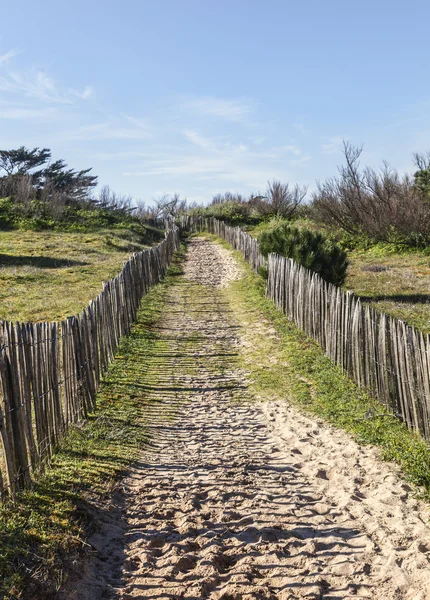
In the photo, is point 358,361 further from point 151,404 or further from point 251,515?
point 251,515

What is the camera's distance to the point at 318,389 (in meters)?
7.90

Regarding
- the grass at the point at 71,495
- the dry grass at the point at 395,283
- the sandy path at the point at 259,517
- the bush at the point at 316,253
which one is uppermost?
the bush at the point at 316,253

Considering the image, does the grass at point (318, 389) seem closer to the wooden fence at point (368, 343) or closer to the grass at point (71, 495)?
the wooden fence at point (368, 343)

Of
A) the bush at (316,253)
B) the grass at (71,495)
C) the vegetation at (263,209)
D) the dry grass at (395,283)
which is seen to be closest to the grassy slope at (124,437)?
the grass at (71,495)

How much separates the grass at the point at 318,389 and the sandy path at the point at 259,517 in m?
0.21

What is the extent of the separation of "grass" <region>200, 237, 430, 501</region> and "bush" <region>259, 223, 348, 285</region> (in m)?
2.31

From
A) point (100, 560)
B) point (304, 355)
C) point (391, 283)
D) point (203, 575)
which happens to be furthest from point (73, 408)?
point (391, 283)

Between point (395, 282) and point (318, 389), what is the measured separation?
902 cm

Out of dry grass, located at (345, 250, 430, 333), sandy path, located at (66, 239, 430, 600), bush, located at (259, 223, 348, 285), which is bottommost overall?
sandy path, located at (66, 239, 430, 600)

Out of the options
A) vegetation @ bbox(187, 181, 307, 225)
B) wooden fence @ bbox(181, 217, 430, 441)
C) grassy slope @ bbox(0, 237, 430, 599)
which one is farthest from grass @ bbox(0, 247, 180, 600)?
vegetation @ bbox(187, 181, 307, 225)

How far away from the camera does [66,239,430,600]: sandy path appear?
371cm

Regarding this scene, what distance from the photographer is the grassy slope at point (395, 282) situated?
1206 cm

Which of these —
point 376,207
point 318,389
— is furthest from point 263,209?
point 318,389

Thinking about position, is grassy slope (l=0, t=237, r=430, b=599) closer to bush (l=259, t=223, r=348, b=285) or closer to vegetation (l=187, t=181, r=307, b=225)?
bush (l=259, t=223, r=348, b=285)
